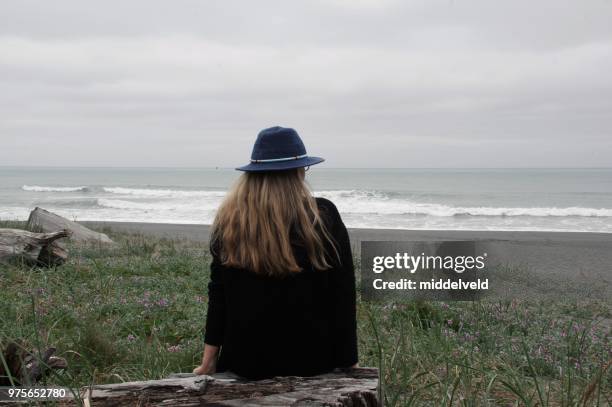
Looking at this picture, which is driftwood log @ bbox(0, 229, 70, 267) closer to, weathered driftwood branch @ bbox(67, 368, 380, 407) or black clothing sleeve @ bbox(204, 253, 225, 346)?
black clothing sleeve @ bbox(204, 253, 225, 346)

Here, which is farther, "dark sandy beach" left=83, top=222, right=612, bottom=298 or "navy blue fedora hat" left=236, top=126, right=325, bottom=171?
"dark sandy beach" left=83, top=222, right=612, bottom=298

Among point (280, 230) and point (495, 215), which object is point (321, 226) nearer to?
point (280, 230)

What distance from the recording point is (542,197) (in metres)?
39.9

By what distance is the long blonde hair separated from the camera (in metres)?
2.64

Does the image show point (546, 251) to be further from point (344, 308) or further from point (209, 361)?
point (209, 361)

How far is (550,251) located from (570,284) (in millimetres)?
5858

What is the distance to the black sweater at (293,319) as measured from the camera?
2678mm

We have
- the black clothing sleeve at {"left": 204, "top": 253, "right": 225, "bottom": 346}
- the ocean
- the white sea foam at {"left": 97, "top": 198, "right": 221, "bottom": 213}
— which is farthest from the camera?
the white sea foam at {"left": 97, "top": 198, "right": 221, "bottom": 213}

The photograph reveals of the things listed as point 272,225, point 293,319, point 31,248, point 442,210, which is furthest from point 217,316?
point 442,210

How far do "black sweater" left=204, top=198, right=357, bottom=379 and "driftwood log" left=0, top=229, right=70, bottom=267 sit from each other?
17.7ft

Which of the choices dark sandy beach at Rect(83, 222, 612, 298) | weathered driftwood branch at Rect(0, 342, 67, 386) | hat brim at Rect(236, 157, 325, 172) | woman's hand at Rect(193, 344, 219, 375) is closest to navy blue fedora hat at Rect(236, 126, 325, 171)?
hat brim at Rect(236, 157, 325, 172)

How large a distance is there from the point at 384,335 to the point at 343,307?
194cm

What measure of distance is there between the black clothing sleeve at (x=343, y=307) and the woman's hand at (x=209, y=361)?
2.15ft

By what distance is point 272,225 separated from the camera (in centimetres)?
272
